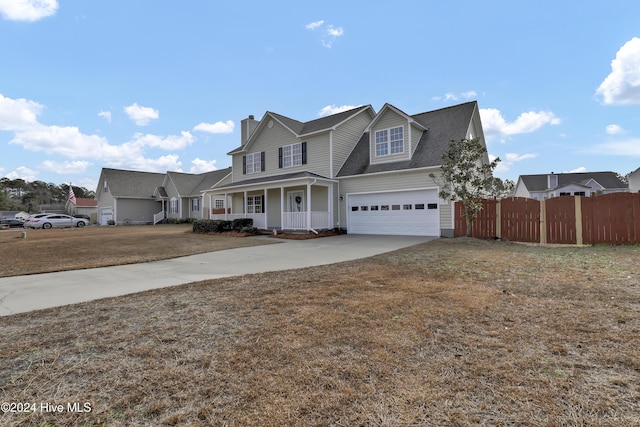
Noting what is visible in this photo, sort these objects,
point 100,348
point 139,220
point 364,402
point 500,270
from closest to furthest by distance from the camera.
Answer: point 364,402
point 100,348
point 500,270
point 139,220

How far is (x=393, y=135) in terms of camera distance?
1691 centimetres

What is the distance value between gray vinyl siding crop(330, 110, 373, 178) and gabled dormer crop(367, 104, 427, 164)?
2.05 metres

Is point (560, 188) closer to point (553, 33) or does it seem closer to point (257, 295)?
point (553, 33)

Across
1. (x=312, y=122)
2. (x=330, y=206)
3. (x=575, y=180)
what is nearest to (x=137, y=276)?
(x=330, y=206)

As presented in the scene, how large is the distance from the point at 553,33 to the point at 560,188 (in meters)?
33.8

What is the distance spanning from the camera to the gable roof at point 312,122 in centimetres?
1916

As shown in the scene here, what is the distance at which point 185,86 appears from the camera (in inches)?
682

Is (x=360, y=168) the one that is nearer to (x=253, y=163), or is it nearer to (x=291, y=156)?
(x=291, y=156)

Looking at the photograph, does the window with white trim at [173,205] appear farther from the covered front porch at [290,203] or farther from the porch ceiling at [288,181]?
the porch ceiling at [288,181]

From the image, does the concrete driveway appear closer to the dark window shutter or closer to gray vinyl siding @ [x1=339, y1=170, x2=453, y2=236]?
gray vinyl siding @ [x1=339, y1=170, x2=453, y2=236]

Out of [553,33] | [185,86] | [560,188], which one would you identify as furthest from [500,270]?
[560,188]

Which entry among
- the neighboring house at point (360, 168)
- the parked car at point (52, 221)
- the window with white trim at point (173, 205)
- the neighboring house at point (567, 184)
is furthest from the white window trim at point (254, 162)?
the neighboring house at point (567, 184)

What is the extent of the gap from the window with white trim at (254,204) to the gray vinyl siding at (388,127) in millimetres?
9155

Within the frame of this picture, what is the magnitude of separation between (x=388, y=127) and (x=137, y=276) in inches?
552
